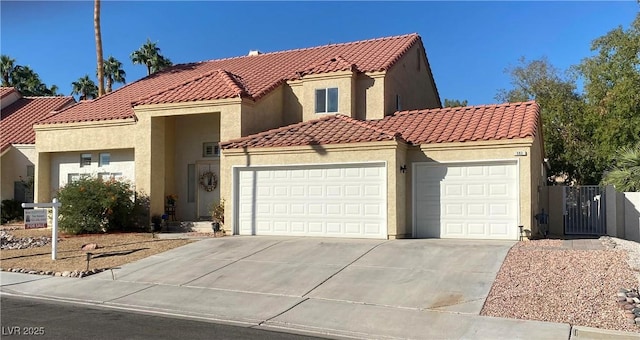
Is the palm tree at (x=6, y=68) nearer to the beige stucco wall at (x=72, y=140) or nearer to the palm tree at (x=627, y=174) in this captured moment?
the beige stucco wall at (x=72, y=140)

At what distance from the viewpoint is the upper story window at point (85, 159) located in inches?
868

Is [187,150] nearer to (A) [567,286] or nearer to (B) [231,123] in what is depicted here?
(B) [231,123]

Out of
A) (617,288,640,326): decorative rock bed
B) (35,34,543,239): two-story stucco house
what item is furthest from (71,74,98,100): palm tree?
(617,288,640,326): decorative rock bed

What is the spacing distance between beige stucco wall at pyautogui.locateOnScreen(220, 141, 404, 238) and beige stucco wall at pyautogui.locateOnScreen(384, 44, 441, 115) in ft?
14.6

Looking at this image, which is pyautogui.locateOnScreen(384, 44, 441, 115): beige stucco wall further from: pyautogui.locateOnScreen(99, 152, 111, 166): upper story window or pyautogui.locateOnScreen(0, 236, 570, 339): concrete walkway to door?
pyautogui.locateOnScreen(99, 152, 111, 166): upper story window

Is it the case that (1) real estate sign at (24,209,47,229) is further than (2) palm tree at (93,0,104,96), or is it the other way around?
(2) palm tree at (93,0,104,96)

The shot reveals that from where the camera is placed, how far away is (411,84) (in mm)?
23391

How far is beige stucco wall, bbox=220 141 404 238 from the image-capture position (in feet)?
50.1

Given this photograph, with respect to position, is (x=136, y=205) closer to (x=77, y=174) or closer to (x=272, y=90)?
(x=77, y=174)

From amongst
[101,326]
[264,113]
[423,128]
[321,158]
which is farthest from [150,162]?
[101,326]

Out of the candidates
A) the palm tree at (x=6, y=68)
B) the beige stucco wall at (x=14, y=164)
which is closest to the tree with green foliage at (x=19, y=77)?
the palm tree at (x=6, y=68)

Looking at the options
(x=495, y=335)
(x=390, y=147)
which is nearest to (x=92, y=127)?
(x=390, y=147)

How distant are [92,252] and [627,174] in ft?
56.8

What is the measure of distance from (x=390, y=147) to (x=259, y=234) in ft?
15.9
